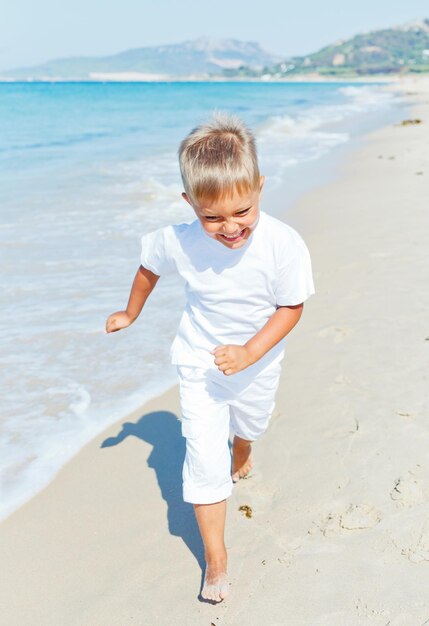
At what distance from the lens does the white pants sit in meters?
2.19

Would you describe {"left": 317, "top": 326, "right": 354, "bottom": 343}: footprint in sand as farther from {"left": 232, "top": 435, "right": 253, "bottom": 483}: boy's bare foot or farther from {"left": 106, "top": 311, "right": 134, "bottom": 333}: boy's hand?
{"left": 106, "top": 311, "right": 134, "bottom": 333}: boy's hand

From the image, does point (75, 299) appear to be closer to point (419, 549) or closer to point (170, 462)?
point (170, 462)

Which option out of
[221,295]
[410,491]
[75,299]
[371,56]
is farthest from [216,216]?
[371,56]

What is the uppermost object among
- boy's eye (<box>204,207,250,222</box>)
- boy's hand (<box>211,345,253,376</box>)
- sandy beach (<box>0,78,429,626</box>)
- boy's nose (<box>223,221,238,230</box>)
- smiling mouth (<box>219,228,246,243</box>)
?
boy's eye (<box>204,207,250,222</box>)

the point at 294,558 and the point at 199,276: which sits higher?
the point at 199,276

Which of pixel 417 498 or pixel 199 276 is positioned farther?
pixel 417 498

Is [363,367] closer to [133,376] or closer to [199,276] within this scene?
[133,376]

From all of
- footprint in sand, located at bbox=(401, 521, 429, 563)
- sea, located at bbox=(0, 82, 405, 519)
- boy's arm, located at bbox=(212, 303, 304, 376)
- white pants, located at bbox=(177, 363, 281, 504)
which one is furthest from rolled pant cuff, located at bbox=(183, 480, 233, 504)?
sea, located at bbox=(0, 82, 405, 519)

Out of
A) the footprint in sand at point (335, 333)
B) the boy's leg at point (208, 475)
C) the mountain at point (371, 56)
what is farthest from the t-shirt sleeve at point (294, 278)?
the mountain at point (371, 56)

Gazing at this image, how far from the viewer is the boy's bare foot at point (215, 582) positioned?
82.5 inches

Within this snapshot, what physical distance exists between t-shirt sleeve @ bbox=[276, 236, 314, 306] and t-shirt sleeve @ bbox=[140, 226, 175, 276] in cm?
41

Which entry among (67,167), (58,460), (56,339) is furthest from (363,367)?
(67,167)

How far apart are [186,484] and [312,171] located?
31.9 ft

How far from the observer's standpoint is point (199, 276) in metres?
2.23
